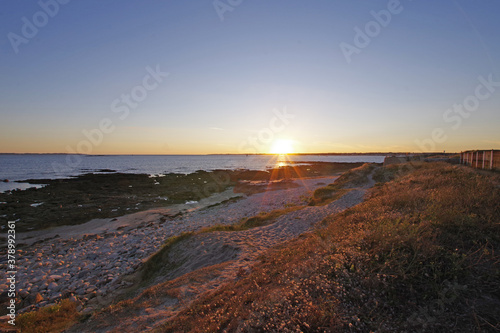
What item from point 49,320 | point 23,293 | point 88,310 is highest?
point 49,320

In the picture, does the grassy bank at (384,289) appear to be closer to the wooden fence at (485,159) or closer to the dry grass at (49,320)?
the dry grass at (49,320)

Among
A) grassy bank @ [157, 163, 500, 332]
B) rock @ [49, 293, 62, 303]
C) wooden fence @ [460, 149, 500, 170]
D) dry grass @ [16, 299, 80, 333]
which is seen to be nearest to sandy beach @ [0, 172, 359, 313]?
rock @ [49, 293, 62, 303]

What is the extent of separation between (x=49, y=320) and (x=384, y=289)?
25.3 feet

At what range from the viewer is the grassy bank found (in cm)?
313

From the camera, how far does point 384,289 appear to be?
141 inches

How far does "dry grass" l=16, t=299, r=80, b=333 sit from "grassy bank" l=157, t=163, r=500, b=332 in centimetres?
339

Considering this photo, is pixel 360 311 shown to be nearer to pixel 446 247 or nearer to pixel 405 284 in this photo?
pixel 405 284

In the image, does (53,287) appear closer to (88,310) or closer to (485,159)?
(88,310)

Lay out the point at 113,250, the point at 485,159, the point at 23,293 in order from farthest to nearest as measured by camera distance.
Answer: the point at 485,159
the point at 113,250
the point at 23,293

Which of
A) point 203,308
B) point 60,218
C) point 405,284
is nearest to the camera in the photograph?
point 405,284

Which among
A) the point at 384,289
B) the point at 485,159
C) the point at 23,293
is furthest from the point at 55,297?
the point at 485,159

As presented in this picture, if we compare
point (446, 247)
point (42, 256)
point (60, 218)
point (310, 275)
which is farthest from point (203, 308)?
point (60, 218)

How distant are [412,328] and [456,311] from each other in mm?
768

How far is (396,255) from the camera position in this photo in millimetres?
4066
